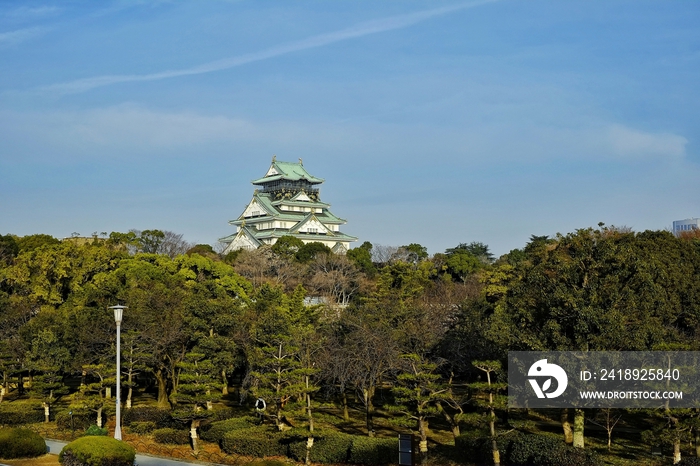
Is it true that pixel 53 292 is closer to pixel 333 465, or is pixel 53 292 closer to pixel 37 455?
pixel 37 455

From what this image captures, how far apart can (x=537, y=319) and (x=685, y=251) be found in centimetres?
1224

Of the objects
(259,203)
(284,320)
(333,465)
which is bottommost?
(333,465)

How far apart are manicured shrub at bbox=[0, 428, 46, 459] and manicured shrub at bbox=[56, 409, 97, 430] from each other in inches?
211

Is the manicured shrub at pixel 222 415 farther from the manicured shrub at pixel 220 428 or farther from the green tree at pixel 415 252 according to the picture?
the green tree at pixel 415 252

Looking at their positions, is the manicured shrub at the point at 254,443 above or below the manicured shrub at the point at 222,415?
below

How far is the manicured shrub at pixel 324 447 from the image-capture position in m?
24.9

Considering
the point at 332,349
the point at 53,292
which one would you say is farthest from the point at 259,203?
the point at 332,349

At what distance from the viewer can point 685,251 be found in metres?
31.7

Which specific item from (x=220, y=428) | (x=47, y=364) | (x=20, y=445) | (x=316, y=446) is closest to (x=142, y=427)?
(x=220, y=428)

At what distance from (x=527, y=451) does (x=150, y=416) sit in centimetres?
1483

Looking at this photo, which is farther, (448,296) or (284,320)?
(448,296)

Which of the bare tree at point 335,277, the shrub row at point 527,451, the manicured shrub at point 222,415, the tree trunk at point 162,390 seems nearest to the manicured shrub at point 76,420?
the tree trunk at point 162,390

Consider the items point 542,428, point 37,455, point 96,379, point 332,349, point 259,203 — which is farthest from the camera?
point 259,203

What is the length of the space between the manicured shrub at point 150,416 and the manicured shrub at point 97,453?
25.2ft
